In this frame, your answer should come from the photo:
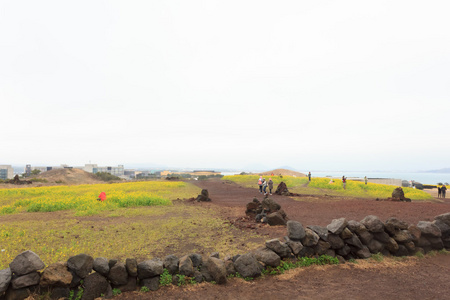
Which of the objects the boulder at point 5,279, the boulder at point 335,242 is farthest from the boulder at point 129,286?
the boulder at point 335,242

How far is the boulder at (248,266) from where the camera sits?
22.5ft

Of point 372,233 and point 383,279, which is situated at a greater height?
point 372,233

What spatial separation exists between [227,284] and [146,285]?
211cm

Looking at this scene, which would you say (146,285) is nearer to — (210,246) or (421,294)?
(210,246)

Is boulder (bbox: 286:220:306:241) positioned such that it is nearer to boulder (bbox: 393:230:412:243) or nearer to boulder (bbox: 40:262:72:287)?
boulder (bbox: 393:230:412:243)

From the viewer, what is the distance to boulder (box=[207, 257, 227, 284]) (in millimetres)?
6426

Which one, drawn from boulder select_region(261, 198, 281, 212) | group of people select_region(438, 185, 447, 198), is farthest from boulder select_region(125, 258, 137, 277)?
group of people select_region(438, 185, 447, 198)

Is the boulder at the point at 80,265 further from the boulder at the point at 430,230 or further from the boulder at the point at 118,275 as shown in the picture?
the boulder at the point at 430,230

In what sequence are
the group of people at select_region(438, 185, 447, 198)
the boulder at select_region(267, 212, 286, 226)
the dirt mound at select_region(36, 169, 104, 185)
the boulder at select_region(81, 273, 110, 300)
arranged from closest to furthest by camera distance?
the boulder at select_region(81, 273, 110, 300) < the boulder at select_region(267, 212, 286, 226) < the group of people at select_region(438, 185, 447, 198) < the dirt mound at select_region(36, 169, 104, 185)

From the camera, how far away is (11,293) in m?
5.22

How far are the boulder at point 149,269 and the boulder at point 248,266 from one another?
2189 millimetres

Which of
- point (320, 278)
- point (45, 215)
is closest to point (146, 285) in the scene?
point (320, 278)

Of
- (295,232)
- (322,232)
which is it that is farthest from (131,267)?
(322,232)

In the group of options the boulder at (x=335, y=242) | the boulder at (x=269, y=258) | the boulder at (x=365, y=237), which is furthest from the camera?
the boulder at (x=365, y=237)
